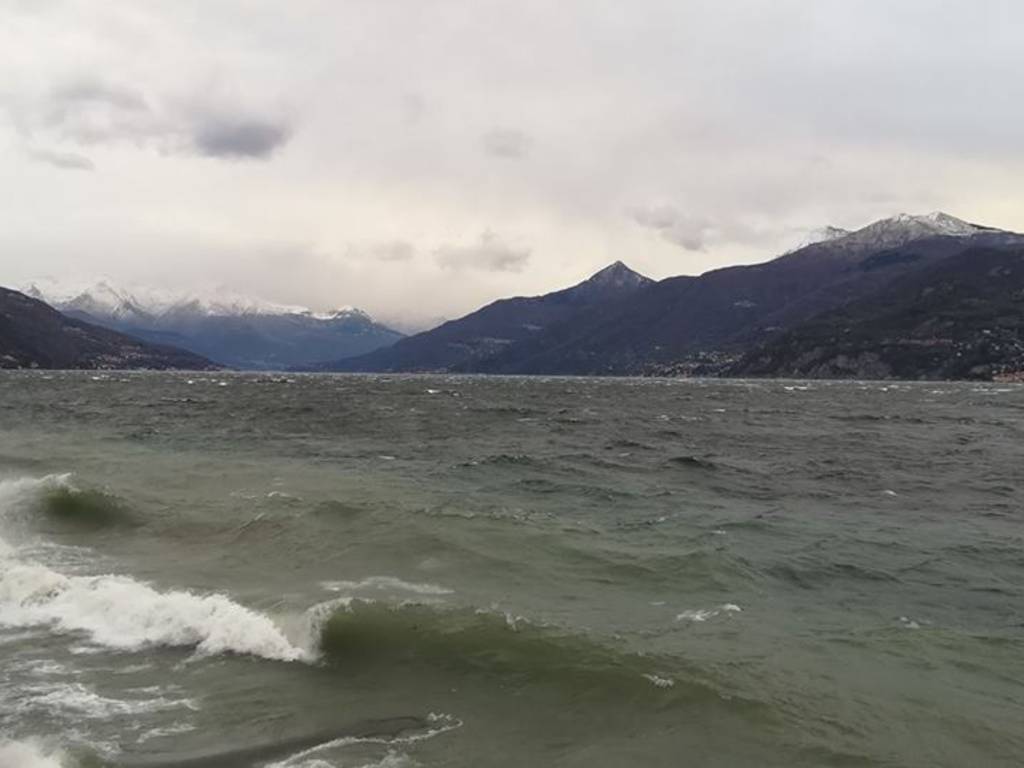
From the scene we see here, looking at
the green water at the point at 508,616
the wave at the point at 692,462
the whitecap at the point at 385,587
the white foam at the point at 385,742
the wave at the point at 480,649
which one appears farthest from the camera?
the wave at the point at 692,462

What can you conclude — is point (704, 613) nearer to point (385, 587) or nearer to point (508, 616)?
point (508, 616)

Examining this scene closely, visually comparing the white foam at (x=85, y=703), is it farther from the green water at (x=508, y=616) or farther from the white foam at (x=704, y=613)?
the white foam at (x=704, y=613)

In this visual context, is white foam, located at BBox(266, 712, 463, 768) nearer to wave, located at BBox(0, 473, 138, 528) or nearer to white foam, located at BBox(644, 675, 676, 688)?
white foam, located at BBox(644, 675, 676, 688)

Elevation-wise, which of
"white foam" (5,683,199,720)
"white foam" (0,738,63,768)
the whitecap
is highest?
"white foam" (0,738,63,768)

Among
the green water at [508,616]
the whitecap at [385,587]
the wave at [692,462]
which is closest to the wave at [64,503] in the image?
the green water at [508,616]

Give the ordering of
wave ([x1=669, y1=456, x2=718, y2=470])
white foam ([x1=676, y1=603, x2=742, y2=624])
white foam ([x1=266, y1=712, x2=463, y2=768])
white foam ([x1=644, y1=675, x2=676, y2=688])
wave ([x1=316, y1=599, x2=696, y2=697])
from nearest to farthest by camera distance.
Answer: white foam ([x1=266, y1=712, x2=463, y2=768]) < white foam ([x1=644, y1=675, x2=676, y2=688]) < wave ([x1=316, y1=599, x2=696, y2=697]) < white foam ([x1=676, y1=603, x2=742, y2=624]) < wave ([x1=669, y1=456, x2=718, y2=470])

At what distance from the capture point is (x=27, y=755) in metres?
11.6

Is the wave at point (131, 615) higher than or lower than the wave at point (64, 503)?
lower

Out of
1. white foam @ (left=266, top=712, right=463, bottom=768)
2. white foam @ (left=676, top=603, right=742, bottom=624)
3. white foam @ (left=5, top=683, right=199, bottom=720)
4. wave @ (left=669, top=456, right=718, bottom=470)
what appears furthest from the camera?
wave @ (left=669, top=456, right=718, bottom=470)

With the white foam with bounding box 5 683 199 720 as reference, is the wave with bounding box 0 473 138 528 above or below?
above

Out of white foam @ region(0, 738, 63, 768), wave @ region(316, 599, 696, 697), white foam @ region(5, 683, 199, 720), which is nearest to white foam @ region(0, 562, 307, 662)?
wave @ region(316, 599, 696, 697)

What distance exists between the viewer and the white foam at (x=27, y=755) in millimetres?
11328

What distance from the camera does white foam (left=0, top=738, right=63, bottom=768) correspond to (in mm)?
11328

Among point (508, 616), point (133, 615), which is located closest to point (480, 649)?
point (508, 616)
